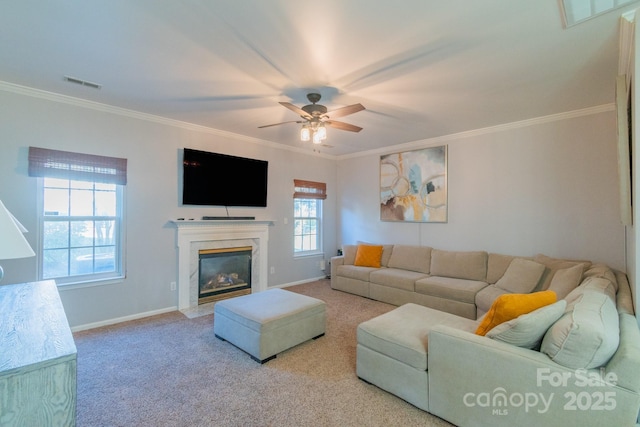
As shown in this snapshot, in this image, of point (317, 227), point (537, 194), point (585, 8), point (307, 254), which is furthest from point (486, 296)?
point (317, 227)

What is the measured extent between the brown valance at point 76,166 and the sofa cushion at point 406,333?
134 inches

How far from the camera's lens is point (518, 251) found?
4039 millimetres

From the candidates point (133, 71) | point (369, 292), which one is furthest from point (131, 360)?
point (369, 292)

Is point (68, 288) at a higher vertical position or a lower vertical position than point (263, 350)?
higher

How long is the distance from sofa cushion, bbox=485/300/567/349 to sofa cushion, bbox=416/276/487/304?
199 cm

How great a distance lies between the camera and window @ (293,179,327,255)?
5707mm

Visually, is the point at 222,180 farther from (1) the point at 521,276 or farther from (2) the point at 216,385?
(1) the point at 521,276

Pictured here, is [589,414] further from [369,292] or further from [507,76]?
[369,292]

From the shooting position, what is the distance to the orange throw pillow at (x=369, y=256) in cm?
507

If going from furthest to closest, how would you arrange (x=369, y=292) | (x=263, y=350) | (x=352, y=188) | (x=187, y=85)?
(x=352, y=188) < (x=369, y=292) < (x=187, y=85) < (x=263, y=350)

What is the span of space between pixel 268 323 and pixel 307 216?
134 inches

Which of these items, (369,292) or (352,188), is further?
(352,188)

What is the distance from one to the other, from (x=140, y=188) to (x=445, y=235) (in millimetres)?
4583

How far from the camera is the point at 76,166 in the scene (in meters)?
3.29
